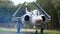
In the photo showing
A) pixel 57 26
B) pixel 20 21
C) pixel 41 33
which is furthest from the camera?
pixel 57 26

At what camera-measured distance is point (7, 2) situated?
8305 millimetres

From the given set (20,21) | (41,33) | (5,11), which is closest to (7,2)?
(5,11)

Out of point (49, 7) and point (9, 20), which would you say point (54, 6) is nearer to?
point (49, 7)

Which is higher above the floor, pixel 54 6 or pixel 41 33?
pixel 54 6

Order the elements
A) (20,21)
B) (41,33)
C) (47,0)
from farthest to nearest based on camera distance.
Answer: (47,0) → (20,21) → (41,33)

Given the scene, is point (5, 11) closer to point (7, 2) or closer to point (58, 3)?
point (7, 2)

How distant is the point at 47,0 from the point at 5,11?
317 cm

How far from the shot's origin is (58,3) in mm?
10898

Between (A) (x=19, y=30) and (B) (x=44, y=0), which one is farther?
(B) (x=44, y=0)

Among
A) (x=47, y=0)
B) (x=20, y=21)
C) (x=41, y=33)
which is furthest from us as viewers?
(x=47, y=0)

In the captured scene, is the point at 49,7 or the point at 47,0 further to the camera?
the point at 47,0

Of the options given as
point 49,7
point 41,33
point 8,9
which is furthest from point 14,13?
point 49,7

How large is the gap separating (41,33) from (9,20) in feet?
4.22

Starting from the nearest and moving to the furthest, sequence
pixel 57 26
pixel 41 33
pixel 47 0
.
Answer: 1. pixel 41 33
2. pixel 57 26
3. pixel 47 0
